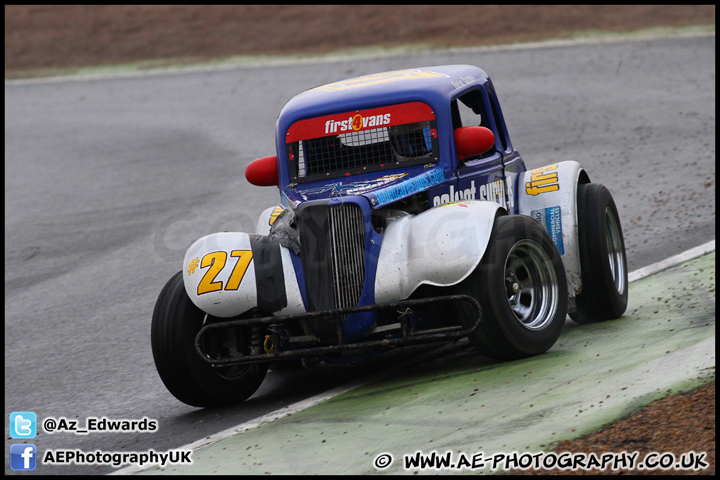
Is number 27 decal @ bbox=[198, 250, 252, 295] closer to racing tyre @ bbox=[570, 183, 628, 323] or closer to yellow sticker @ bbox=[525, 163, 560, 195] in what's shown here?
yellow sticker @ bbox=[525, 163, 560, 195]

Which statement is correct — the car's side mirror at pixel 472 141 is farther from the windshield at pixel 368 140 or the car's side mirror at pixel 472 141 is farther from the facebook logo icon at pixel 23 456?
the facebook logo icon at pixel 23 456

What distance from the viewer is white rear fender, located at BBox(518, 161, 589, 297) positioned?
7.06 meters

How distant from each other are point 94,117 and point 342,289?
14.5 m

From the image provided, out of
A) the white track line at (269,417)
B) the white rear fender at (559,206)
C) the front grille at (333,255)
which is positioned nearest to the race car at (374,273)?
the front grille at (333,255)

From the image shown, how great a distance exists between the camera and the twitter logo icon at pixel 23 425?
19.8 feet

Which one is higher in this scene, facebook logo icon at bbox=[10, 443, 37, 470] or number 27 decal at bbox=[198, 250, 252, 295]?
number 27 decal at bbox=[198, 250, 252, 295]

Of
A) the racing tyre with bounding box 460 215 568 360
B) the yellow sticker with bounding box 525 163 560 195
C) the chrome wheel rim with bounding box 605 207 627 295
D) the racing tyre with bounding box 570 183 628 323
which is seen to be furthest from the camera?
the chrome wheel rim with bounding box 605 207 627 295

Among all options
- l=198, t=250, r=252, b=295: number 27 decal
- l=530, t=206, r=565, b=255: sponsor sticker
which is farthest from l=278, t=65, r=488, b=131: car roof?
l=198, t=250, r=252, b=295: number 27 decal

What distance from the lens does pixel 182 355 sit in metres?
5.95

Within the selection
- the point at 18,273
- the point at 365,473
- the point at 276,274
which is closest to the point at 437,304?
the point at 276,274

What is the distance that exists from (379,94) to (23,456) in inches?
131

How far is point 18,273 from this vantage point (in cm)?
1058

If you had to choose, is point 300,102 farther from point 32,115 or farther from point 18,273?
point 32,115

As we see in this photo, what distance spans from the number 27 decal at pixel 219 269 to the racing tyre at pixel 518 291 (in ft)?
4.28
